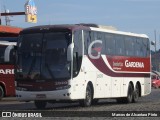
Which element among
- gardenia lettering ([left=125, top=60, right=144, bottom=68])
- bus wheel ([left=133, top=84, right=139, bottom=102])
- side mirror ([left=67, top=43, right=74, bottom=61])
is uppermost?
side mirror ([left=67, top=43, right=74, bottom=61])

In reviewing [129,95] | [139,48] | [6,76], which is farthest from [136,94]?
[6,76]

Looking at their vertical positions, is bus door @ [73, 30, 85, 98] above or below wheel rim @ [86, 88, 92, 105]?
Result: above

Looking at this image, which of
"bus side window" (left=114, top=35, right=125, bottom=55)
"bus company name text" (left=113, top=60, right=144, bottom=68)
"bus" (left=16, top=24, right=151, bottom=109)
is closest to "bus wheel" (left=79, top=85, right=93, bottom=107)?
"bus" (left=16, top=24, right=151, bottom=109)


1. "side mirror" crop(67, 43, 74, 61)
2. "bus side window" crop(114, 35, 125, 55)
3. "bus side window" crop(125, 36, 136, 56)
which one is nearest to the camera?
"side mirror" crop(67, 43, 74, 61)

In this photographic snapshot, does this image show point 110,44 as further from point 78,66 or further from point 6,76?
point 6,76

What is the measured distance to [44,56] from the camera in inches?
953

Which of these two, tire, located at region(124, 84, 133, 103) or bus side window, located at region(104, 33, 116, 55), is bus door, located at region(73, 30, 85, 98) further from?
tire, located at region(124, 84, 133, 103)

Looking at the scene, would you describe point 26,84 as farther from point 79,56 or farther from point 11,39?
point 11,39

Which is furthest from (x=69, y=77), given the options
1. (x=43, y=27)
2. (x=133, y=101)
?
(x=133, y=101)

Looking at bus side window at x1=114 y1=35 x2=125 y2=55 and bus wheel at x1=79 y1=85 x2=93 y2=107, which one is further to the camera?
bus side window at x1=114 y1=35 x2=125 y2=55

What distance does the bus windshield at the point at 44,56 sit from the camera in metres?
24.0

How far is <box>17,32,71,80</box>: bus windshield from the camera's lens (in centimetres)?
2400

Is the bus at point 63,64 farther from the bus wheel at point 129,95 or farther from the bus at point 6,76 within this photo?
the bus at point 6,76

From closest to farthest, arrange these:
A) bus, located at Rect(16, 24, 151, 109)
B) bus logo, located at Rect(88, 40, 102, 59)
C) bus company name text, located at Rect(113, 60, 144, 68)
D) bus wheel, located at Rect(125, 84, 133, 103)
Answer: bus, located at Rect(16, 24, 151, 109)
bus logo, located at Rect(88, 40, 102, 59)
bus company name text, located at Rect(113, 60, 144, 68)
bus wheel, located at Rect(125, 84, 133, 103)
